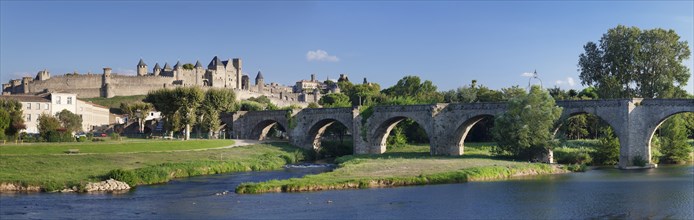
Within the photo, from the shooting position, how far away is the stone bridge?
2280 inches

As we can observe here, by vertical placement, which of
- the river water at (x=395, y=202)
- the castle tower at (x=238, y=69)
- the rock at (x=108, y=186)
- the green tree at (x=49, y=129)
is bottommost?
the river water at (x=395, y=202)

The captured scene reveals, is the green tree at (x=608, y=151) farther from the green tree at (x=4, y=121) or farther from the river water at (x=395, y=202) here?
the green tree at (x=4, y=121)

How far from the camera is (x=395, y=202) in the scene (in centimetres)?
3669

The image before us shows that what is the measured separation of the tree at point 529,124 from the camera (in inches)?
2331

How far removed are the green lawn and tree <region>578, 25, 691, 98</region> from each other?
39.5 metres

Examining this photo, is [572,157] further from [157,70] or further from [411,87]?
[157,70]

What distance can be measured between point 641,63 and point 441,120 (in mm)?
25198

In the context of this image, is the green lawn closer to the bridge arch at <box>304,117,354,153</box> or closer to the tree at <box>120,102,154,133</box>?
the bridge arch at <box>304,117,354,153</box>

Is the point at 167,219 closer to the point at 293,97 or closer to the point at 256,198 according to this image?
the point at 256,198

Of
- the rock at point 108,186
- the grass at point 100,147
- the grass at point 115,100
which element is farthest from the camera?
the grass at point 115,100

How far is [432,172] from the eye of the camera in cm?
4966

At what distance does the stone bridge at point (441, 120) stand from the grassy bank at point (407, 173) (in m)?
4.76

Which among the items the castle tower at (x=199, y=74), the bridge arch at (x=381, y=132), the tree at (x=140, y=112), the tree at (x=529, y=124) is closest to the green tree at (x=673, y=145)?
the tree at (x=529, y=124)

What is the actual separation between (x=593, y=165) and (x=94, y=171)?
42.9 meters
